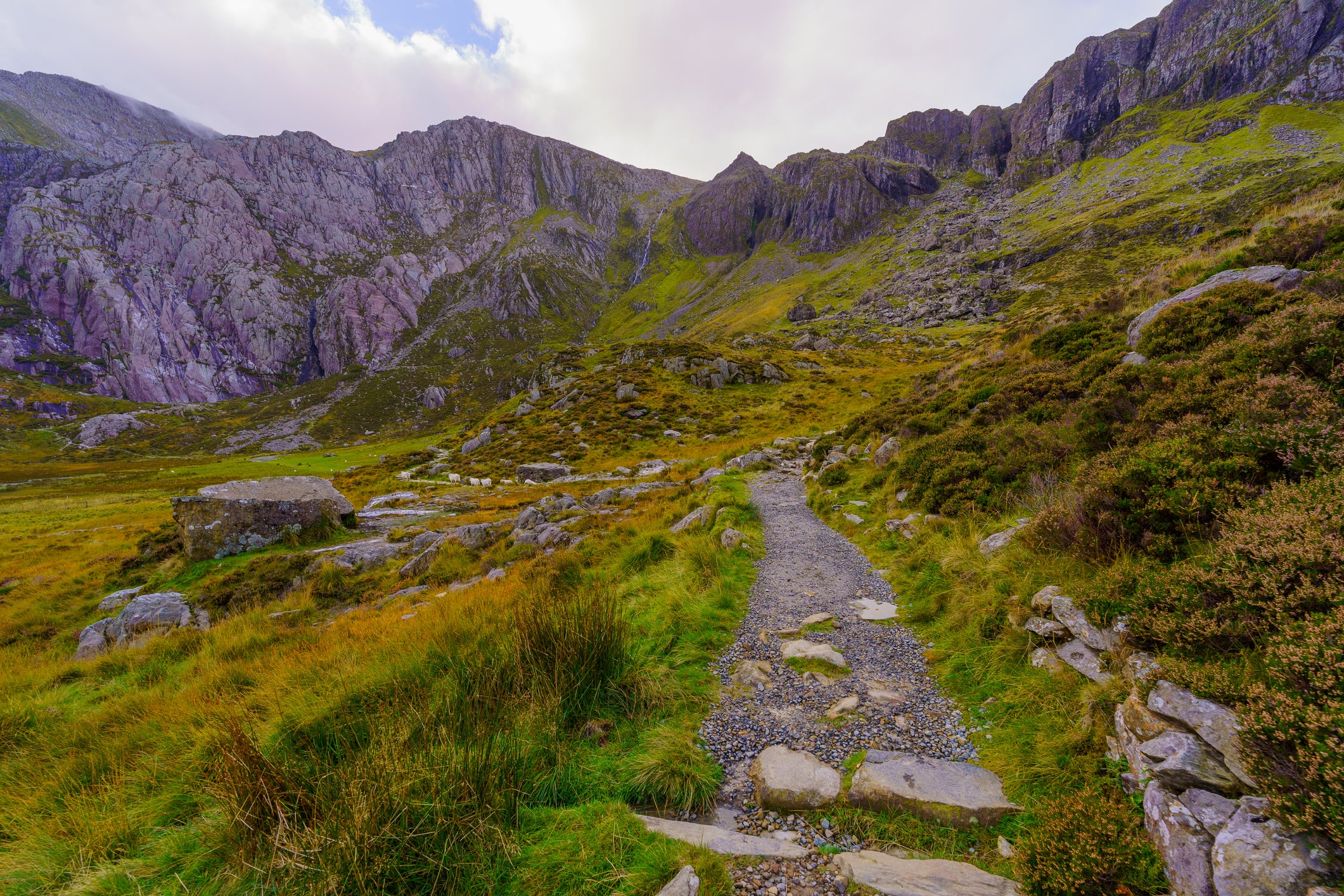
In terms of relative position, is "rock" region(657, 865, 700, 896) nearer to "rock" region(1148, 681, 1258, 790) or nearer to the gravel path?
the gravel path

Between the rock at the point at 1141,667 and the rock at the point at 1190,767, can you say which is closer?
the rock at the point at 1190,767

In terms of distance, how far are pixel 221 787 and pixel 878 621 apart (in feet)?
26.8

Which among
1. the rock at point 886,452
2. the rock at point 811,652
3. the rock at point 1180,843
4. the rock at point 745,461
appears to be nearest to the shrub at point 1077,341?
the rock at point 886,452

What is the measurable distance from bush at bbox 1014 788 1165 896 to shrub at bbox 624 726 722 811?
2417 mm

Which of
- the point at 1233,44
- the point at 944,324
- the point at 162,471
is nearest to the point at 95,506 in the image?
the point at 162,471

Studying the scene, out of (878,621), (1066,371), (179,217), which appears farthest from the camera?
(179,217)

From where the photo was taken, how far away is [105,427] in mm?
128750

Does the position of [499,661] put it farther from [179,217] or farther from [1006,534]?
[179,217]

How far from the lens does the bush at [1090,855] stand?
2.94 metres

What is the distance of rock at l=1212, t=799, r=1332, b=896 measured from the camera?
8.23ft

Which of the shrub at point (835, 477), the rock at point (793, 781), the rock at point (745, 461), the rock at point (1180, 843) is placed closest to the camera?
the rock at point (1180, 843)

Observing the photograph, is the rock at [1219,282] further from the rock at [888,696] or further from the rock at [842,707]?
the rock at [842,707]

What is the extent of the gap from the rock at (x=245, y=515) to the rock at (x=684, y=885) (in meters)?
23.4

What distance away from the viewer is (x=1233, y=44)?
152125 millimetres
